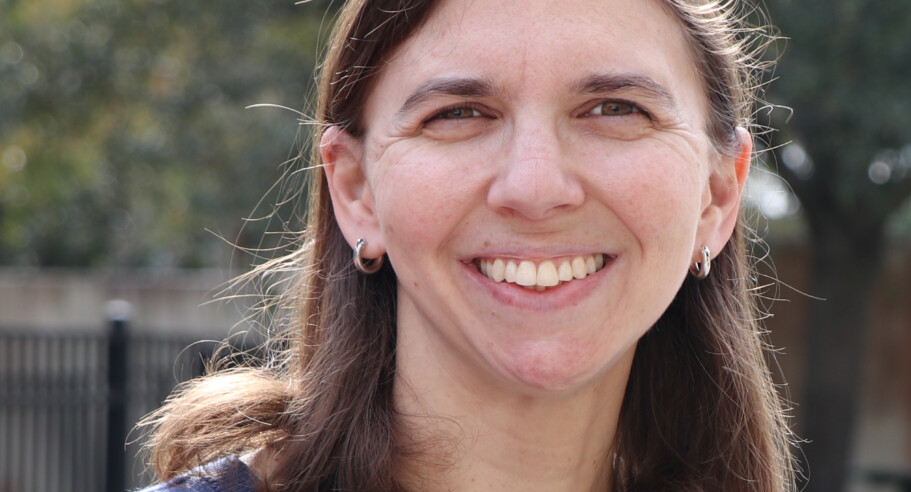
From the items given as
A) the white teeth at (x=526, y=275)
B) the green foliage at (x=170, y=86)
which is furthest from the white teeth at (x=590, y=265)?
the green foliage at (x=170, y=86)

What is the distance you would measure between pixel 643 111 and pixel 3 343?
679cm

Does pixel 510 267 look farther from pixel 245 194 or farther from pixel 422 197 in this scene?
pixel 245 194

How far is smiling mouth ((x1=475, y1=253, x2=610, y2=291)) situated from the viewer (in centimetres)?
179

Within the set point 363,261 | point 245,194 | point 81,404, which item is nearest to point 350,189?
point 363,261

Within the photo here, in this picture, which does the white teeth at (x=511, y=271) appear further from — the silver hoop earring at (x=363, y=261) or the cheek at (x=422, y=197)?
the silver hoop earring at (x=363, y=261)

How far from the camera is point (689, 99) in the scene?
195 centimetres

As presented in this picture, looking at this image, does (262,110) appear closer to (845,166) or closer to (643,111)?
(845,166)

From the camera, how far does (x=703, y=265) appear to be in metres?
2.11

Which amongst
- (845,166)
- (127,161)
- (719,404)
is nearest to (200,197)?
(127,161)

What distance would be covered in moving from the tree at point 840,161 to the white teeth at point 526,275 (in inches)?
185

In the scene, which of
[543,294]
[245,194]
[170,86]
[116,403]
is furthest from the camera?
[170,86]

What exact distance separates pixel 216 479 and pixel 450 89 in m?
0.86

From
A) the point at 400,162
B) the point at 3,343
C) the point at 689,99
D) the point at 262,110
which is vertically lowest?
the point at 3,343

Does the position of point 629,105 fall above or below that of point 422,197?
above
